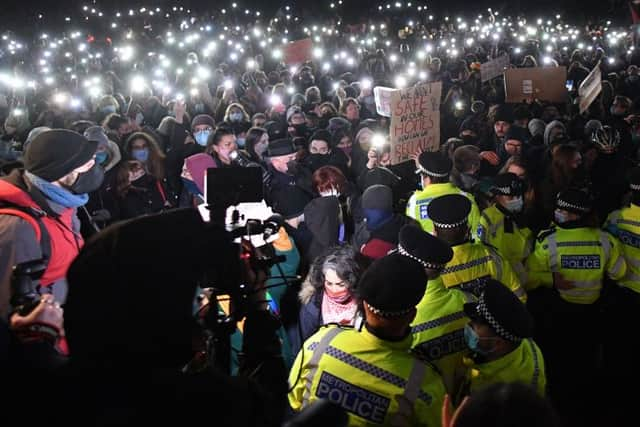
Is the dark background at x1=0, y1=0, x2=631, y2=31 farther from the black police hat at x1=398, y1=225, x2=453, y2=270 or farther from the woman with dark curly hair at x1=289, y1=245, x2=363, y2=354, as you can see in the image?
the black police hat at x1=398, y1=225, x2=453, y2=270

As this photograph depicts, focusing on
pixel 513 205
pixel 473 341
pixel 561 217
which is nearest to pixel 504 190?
pixel 513 205

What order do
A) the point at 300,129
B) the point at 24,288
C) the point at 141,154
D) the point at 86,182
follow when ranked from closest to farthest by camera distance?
the point at 24,288 < the point at 86,182 < the point at 141,154 < the point at 300,129

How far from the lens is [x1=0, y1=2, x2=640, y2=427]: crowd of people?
55.4 inches

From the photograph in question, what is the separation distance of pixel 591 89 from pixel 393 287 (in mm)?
9397

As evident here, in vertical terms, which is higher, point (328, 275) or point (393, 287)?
point (393, 287)

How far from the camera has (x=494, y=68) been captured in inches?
543

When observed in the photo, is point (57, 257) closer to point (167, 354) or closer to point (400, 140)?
point (167, 354)

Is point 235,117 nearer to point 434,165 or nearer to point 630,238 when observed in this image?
point 434,165

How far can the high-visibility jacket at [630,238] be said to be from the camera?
4754mm

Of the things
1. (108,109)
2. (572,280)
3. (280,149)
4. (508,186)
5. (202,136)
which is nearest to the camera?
(572,280)

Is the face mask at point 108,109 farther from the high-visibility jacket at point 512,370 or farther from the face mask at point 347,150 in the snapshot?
the high-visibility jacket at point 512,370

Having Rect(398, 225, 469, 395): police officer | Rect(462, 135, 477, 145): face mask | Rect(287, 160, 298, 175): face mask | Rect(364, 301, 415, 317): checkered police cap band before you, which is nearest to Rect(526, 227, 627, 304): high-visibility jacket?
Rect(398, 225, 469, 395): police officer

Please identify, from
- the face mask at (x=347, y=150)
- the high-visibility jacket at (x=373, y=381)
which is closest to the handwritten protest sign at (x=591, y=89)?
the face mask at (x=347, y=150)

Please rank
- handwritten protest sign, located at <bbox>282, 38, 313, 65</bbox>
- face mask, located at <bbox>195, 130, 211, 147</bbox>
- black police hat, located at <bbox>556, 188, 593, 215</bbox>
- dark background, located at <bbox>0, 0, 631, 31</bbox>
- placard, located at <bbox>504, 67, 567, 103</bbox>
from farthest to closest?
dark background, located at <bbox>0, 0, 631, 31</bbox> < handwritten protest sign, located at <bbox>282, 38, 313, 65</bbox> < placard, located at <bbox>504, 67, 567, 103</bbox> < face mask, located at <bbox>195, 130, 211, 147</bbox> < black police hat, located at <bbox>556, 188, 593, 215</bbox>
